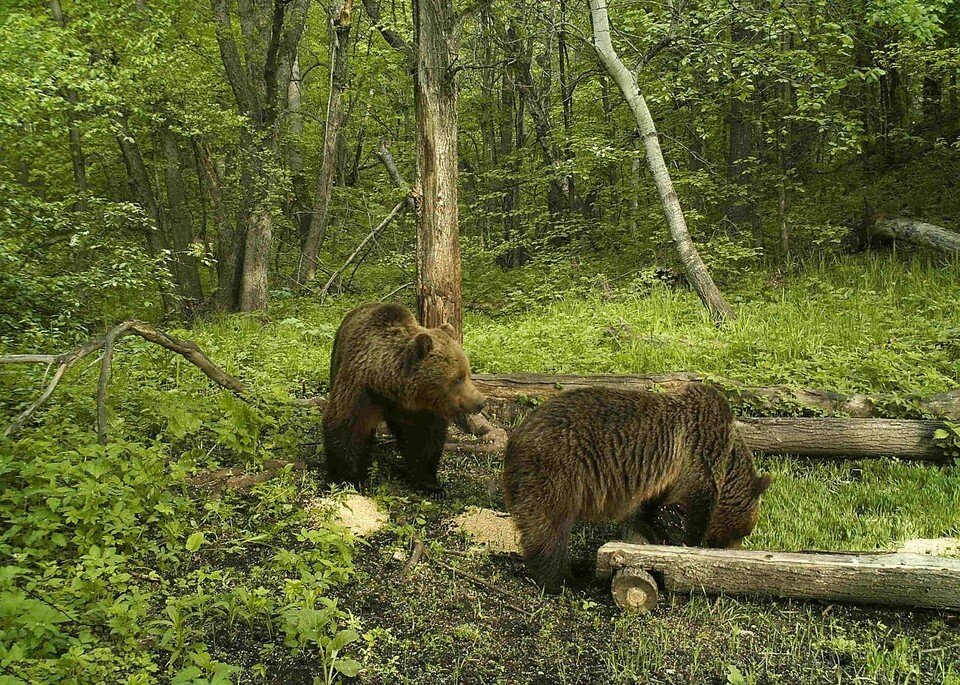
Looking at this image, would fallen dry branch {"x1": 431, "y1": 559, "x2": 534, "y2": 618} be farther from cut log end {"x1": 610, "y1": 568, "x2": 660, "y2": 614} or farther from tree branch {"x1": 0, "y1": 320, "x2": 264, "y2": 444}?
tree branch {"x1": 0, "y1": 320, "x2": 264, "y2": 444}

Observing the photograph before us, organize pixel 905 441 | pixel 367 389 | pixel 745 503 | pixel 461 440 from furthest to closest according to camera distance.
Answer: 1. pixel 461 440
2. pixel 905 441
3. pixel 367 389
4. pixel 745 503

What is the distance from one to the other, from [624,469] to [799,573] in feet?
3.58

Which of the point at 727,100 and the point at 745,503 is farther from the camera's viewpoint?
the point at 727,100

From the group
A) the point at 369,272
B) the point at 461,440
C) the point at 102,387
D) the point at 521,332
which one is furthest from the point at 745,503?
the point at 369,272

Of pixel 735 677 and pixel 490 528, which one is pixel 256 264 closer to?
pixel 490 528

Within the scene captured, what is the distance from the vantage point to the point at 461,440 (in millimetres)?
6164

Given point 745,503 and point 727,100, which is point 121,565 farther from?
point 727,100

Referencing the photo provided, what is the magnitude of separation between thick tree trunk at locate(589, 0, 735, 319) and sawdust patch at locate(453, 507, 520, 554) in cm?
497

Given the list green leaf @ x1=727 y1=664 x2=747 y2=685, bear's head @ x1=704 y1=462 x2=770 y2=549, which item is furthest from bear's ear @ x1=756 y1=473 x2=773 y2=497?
green leaf @ x1=727 y1=664 x2=747 y2=685

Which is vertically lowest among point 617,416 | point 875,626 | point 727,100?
point 875,626

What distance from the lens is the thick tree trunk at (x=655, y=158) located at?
8.48 metres

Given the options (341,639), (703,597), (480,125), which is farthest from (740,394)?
(480,125)

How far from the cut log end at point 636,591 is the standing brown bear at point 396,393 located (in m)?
1.66

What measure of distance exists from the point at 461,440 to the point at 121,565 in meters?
3.14
